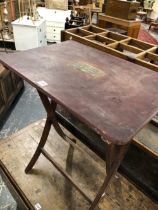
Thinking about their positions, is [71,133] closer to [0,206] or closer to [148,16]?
[0,206]

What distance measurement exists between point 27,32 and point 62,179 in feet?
9.92

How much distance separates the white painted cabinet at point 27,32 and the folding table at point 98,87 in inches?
102

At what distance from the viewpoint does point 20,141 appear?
1.91m

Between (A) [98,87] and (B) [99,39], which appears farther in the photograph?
(B) [99,39]

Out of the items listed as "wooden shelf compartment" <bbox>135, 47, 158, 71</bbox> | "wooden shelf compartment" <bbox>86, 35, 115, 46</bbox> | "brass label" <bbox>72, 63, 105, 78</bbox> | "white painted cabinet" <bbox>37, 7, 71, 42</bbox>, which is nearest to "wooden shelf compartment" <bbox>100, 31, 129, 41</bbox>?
"wooden shelf compartment" <bbox>86, 35, 115, 46</bbox>

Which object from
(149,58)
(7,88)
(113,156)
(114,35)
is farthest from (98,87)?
(7,88)

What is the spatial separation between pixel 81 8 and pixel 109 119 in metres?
4.12

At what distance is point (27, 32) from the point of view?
374cm

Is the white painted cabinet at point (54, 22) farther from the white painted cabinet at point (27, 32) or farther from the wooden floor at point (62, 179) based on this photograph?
the wooden floor at point (62, 179)

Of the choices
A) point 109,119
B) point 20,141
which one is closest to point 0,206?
point 20,141

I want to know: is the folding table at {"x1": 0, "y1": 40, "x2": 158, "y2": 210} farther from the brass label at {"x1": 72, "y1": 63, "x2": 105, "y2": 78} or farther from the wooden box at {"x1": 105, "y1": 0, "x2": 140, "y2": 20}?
the wooden box at {"x1": 105, "y1": 0, "x2": 140, "y2": 20}

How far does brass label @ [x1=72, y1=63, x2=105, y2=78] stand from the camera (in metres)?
1.11

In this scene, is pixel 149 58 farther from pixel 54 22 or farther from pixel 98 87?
pixel 54 22

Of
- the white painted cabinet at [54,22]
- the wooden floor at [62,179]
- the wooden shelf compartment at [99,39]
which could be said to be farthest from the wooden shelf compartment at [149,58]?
the white painted cabinet at [54,22]
